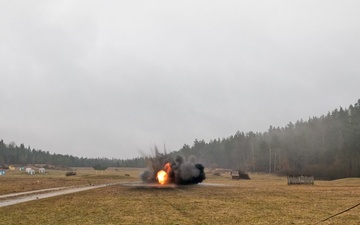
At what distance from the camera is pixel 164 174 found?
209 feet

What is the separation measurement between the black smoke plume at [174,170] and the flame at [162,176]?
1.96ft

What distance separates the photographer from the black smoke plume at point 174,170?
61.2 m

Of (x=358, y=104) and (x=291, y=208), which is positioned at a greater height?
(x=358, y=104)

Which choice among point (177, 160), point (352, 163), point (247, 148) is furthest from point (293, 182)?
point (247, 148)

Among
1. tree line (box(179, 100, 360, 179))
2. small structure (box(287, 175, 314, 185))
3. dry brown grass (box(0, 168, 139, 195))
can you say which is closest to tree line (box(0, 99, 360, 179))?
tree line (box(179, 100, 360, 179))

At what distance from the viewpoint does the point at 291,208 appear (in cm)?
2755

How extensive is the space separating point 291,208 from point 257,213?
465 cm

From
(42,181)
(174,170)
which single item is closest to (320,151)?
(174,170)

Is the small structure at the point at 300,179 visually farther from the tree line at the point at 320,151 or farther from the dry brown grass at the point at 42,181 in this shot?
the dry brown grass at the point at 42,181

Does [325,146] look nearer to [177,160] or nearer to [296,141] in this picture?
[296,141]

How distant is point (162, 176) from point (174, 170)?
333 centimetres

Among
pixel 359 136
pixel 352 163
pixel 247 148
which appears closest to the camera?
pixel 352 163

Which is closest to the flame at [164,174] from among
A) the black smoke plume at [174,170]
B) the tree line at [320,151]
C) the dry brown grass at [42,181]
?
the black smoke plume at [174,170]

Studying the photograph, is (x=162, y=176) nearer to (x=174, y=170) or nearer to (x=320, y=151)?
(x=174, y=170)
